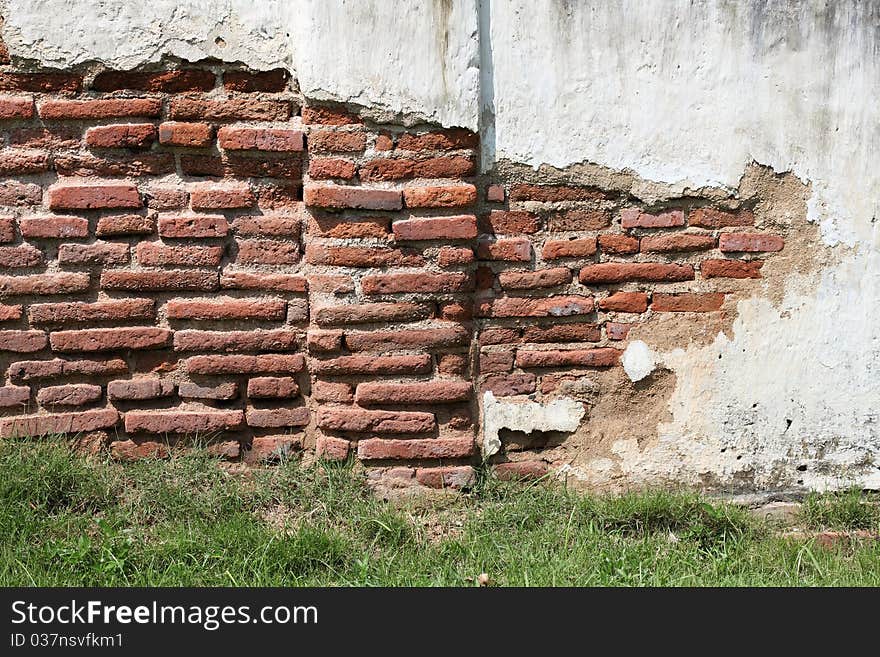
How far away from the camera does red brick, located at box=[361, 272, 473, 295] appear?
10.6 ft

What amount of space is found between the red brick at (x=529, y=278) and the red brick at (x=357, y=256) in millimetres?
361

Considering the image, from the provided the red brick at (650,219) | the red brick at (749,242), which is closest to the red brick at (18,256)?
the red brick at (650,219)

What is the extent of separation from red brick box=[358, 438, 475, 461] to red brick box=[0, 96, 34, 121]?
5.42 feet

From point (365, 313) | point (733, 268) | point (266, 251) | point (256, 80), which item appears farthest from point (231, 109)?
point (733, 268)

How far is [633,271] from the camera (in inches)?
133

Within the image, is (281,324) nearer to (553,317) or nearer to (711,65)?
(553,317)

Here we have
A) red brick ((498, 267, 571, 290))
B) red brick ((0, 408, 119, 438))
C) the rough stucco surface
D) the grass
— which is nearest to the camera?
the grass

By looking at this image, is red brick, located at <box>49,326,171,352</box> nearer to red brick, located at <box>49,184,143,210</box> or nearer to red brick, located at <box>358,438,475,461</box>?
red brick, located at <box>49,184,143,210</box>

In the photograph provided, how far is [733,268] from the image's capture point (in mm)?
3377

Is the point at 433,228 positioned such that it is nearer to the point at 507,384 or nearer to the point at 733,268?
the point at 507,384

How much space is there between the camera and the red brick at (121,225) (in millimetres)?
3211

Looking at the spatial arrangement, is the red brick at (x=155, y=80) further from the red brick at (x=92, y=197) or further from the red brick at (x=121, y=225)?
the red brick at (x=121, y=225)

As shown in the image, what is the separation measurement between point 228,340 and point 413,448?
30.6 inches

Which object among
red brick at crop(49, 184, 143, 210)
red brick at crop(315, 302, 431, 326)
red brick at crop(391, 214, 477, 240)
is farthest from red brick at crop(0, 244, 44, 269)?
red brick at crop(391, 214, 477, 240)
